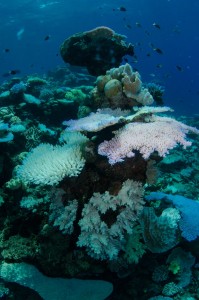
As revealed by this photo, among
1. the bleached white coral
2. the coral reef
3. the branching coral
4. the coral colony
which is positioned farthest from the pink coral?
the coral reef

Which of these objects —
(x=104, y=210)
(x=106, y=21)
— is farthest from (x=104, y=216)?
(x=106, y=21)

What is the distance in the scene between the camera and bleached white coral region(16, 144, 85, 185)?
11.0 ft

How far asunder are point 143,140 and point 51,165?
1079mm

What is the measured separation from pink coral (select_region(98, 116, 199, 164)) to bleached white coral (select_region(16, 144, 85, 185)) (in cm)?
36

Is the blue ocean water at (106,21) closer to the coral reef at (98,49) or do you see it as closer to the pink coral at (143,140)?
the coral reef at (98,49)

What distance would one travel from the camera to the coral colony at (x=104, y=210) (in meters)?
3.55

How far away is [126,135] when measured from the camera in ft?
11.4

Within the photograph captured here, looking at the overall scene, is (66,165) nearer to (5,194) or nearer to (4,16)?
(5,194)

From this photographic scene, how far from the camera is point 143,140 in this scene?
3352 mm

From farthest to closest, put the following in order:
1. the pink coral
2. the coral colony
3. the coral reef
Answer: the coral reef < the coral colony < the pink coral

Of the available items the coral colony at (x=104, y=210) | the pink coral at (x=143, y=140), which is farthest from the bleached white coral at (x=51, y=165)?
the pink coral at (x=143, y=140)

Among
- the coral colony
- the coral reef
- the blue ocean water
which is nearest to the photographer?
the coral colony

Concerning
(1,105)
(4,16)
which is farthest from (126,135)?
(4,16)

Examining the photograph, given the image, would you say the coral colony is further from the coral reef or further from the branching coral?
the coral reef
